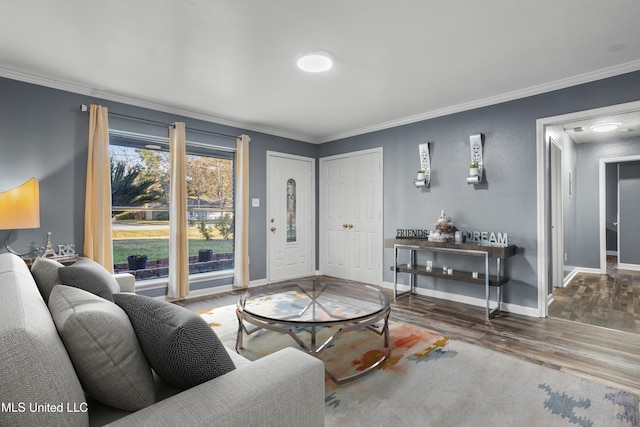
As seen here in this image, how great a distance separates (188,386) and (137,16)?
96.3 inches

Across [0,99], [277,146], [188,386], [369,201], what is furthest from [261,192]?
[188,386]

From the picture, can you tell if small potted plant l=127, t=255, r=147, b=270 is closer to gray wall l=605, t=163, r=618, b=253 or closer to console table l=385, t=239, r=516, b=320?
console table l=385, t=239, r=516, b=320

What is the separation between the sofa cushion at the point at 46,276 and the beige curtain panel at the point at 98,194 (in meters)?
1.96

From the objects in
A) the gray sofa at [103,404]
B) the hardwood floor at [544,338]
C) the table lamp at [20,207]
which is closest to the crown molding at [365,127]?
the table lamp at [20,207]

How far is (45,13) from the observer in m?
2.27

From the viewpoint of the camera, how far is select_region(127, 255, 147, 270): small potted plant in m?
4.16

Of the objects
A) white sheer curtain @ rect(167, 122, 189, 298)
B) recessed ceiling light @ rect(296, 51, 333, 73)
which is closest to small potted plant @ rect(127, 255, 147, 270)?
white sheer curtain @ rect(167, 122, 189, 298)

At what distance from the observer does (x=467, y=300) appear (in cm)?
414

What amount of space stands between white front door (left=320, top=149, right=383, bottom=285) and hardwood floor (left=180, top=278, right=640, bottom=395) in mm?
1250

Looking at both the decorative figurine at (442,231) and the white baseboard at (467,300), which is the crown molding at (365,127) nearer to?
the decorative figurine at (442,231)

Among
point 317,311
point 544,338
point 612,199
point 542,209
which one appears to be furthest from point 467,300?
point 612,199

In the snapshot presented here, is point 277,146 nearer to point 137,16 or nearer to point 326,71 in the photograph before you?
point 326,71

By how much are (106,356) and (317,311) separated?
1.92 meters

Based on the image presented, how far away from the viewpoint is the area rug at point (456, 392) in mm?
1856
